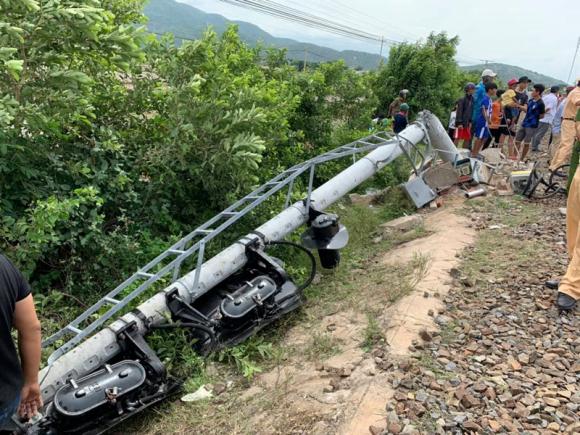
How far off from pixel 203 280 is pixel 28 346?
6.93 feet

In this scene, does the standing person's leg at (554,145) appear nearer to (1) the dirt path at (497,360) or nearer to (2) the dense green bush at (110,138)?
(1) the dirt path at (497,360)

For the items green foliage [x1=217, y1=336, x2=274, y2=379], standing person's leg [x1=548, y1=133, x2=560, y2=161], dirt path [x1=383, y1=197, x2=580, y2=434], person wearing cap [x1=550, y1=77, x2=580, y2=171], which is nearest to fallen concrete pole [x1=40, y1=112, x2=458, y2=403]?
green foliage [x1=217, y1=336, x2=274, y2=379]

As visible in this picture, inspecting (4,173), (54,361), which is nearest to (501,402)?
(54,361)

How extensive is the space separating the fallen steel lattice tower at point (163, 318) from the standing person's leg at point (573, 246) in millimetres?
2324

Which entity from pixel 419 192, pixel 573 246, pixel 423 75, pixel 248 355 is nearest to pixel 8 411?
pixel 248 355

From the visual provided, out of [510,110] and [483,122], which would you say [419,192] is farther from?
[510,110]

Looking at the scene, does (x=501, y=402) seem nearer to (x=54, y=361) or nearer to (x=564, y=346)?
(x=564, y=346)

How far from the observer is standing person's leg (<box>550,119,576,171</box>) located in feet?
26.5

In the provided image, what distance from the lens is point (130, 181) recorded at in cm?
546

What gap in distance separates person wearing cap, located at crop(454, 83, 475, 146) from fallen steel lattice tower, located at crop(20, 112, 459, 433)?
5.66 meters

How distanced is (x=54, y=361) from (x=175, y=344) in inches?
39.9

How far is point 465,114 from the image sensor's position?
10336 millimetres

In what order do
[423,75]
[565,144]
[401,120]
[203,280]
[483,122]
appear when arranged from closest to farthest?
1. [203,280]
2. [565,144]
3. [483,122]
4. [401,120]
5. [423,75]

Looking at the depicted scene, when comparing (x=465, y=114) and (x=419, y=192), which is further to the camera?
(x=465, y=114)
